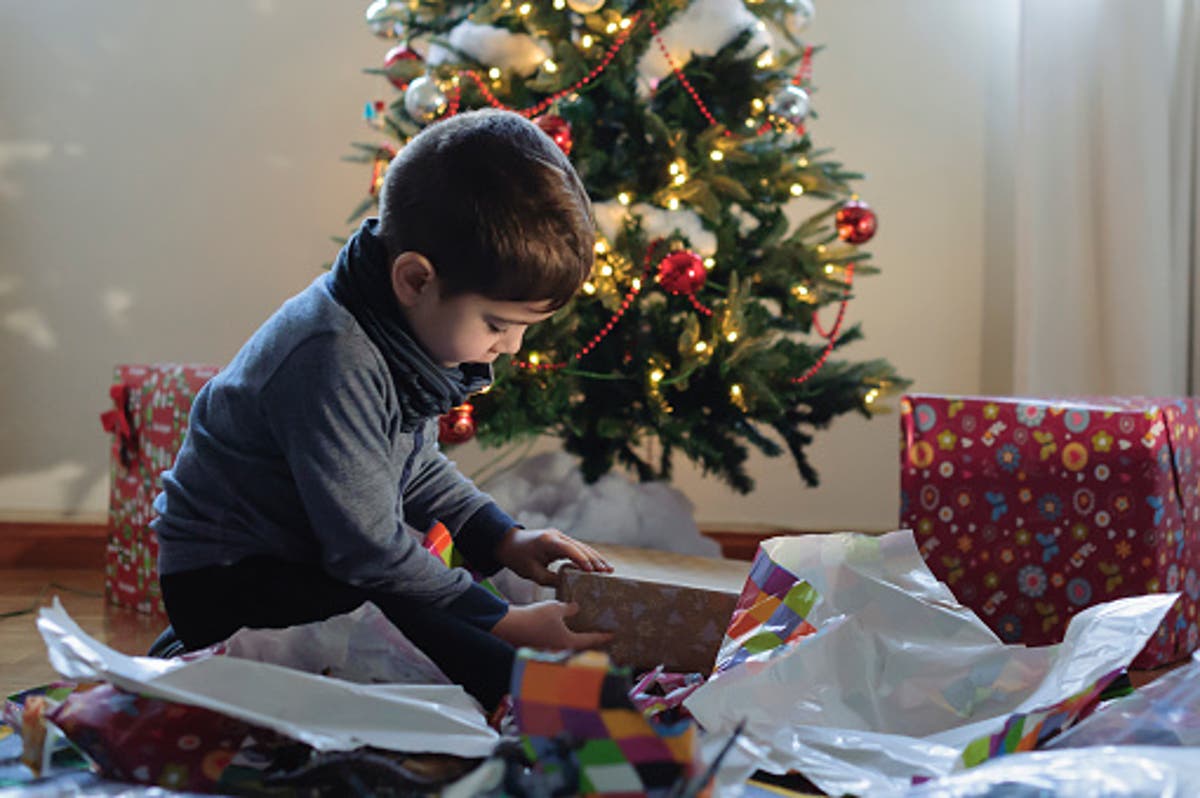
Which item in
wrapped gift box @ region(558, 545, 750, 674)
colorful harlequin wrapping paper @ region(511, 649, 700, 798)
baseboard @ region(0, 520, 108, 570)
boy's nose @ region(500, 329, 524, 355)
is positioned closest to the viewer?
colorful harlequin wrapping paper @ region(511, 649, 700, 798)

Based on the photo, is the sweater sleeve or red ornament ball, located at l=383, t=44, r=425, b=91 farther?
red ornament ball, located at l=383, t=44, r=425, b=91

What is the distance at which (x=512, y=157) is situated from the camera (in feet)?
2.94

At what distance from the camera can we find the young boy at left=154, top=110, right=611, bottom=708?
2.94 ft

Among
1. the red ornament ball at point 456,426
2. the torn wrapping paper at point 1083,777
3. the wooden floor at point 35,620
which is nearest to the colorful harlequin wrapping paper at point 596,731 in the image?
the torn wrapping paper at point 1083,777

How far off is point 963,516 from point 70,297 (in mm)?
1379

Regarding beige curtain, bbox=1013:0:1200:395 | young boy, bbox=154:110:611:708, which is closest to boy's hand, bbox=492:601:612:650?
young boy, bbox=154:110:611:708

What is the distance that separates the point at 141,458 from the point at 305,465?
0.66 meters

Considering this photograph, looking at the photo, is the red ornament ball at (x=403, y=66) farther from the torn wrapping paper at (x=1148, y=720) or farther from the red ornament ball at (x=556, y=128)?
the torn wrapping paper at (x=1148, y=720)

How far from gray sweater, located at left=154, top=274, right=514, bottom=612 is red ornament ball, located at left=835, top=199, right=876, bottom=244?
72 centimetres

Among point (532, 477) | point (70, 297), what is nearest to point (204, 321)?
point (70, 297)

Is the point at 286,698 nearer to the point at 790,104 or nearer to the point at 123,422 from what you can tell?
the point at 123,422

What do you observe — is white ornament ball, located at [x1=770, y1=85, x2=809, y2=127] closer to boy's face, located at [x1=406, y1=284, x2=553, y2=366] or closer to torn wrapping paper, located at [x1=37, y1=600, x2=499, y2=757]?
boy's face, located at [x1=406, y1=284, x2=553, y2=366]

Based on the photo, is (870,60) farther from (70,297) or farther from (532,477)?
(70,297)

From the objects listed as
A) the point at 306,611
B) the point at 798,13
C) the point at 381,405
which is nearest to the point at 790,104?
the point at 798,13
